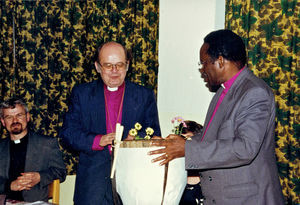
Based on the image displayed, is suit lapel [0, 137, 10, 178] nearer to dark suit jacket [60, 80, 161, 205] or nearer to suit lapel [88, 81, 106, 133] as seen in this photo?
dark suit jacket [60, 80, 161, 205]

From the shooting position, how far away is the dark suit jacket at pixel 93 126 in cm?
204

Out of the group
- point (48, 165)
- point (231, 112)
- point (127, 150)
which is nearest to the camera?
point (127, 150)

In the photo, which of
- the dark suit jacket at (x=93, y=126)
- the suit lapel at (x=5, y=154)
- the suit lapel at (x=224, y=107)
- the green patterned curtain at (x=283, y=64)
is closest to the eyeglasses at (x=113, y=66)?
the dark suit jacket at (x=93, y=126)

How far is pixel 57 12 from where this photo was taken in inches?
142

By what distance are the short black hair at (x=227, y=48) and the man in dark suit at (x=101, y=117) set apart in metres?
0.70

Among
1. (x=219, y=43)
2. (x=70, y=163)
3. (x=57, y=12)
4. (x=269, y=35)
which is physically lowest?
(x=70, y=163)

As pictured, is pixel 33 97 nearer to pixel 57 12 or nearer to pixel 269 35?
pixel 57 12

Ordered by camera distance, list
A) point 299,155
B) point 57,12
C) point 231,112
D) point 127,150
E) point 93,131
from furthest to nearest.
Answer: point 57,12
point 299,155
point 93,131
point 231,112
point 127,150

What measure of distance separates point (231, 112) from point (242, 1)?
2.18m

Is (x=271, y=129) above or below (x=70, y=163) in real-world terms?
above

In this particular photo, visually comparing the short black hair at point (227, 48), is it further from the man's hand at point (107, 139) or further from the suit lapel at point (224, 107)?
the man's hand at point (107, 139)

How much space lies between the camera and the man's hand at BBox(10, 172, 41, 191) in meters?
2.56

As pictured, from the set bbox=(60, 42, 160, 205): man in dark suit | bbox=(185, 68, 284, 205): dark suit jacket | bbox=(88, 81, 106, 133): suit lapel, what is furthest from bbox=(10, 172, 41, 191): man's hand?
bbox=(185, 68, 284, 205): dark suit jacket

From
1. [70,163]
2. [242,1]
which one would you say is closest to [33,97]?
[70,163]
